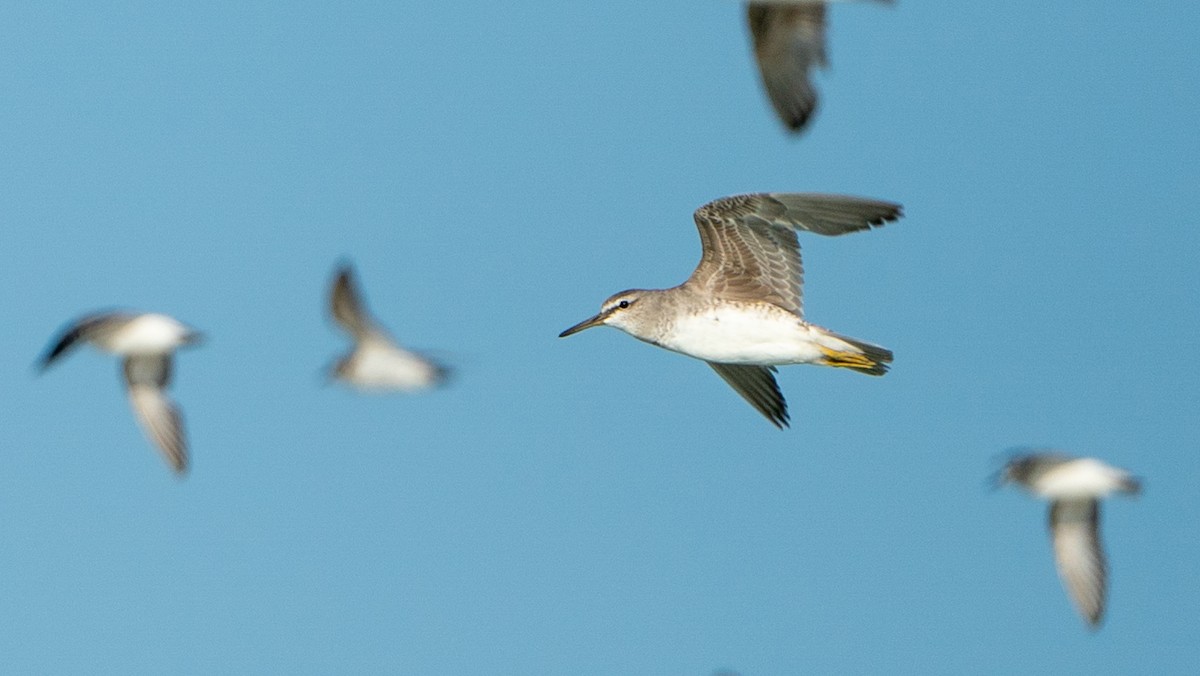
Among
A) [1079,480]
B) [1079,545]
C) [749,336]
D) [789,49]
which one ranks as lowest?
[1079,545]

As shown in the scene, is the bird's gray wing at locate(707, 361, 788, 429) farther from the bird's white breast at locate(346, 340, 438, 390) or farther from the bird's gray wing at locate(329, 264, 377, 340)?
the bird's gray wing at locate(329, 264, 377, 340)

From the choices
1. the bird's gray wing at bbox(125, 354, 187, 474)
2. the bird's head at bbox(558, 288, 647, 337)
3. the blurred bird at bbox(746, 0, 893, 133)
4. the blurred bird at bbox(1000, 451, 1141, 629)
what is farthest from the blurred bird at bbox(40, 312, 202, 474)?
the blurred bird at bbox(1000, 451, 1141, 629)

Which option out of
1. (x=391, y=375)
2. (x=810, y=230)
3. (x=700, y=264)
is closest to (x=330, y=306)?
(x=391, y=375)

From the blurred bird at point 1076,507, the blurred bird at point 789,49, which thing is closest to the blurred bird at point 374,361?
the blurred bird at point 789,49

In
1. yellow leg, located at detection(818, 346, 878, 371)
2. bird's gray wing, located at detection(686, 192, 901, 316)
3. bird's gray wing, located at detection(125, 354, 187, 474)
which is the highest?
bird's gray wing, located at detection(686, 192, 901, 316)

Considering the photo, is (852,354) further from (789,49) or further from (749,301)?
(789,49)

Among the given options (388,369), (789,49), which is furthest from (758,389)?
(388,369)

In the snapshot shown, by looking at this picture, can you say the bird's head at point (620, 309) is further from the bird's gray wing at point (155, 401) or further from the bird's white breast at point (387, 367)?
the bird's gray wing at point (155, 401)
